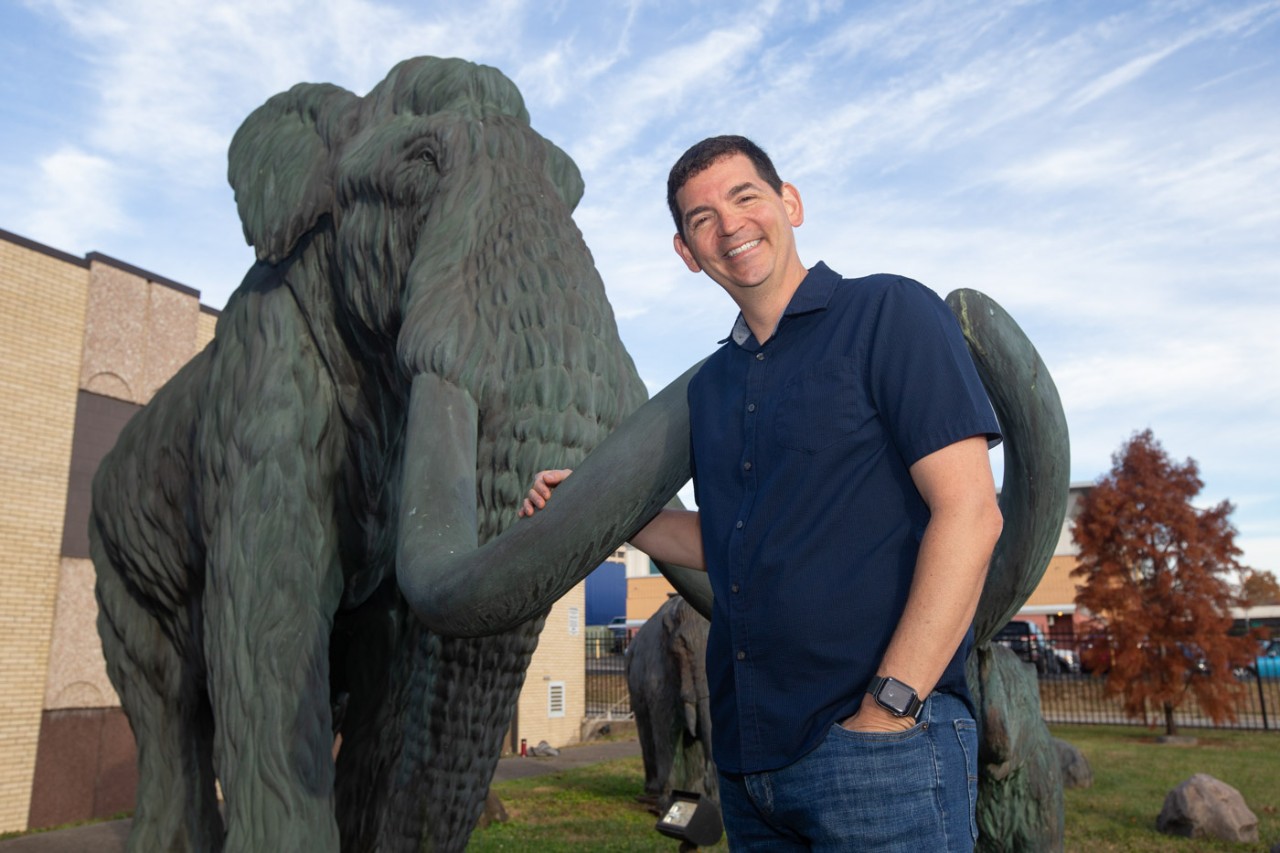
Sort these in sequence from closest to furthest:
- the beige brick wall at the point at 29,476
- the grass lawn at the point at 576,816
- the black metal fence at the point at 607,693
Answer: the grass lawn at the point at 576,816 → the beige brick wall at the point at 29,476 → the black metal fence at the point at 607,693

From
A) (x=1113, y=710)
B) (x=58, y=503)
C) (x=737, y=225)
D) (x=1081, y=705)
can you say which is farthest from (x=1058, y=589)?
(x=737, y=225)

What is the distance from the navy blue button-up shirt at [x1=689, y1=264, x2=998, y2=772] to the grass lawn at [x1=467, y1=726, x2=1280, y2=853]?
621cm

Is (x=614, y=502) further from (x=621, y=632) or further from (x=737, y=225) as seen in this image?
(x=621, y=632)

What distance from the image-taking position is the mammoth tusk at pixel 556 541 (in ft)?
3.67

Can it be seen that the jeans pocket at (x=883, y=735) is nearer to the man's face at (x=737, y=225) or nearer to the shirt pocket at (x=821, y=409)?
the shirt pocket at (x=821, y=409)

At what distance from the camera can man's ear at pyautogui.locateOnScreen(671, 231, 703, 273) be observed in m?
1.42

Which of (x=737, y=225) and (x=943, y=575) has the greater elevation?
(x=737, y=225)

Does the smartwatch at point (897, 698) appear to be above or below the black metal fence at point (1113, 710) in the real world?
above

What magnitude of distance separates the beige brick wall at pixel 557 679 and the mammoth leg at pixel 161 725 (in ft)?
41.3

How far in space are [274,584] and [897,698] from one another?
144 cm

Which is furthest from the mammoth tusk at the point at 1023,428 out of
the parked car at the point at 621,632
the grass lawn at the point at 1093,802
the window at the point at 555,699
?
the parked car at the point at 621,632

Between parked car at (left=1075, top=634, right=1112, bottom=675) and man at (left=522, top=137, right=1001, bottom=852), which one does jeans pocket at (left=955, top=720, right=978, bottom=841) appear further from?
parked car at (left=1075, top=634, right=1112, bottom=675)

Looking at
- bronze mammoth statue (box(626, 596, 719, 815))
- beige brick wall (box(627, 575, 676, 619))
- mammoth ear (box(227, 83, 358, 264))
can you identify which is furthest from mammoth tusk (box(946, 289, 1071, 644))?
beige brick wall (box(627, 575, 676, 619))

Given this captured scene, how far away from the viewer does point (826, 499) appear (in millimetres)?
1192
